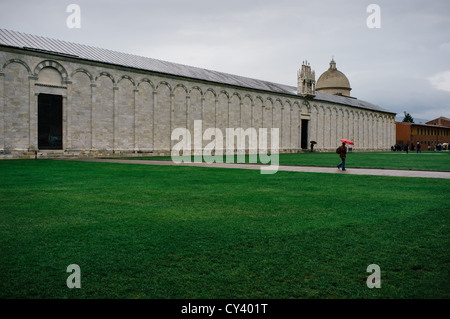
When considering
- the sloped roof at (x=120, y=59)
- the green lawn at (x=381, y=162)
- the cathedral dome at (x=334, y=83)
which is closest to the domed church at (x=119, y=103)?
the sloped roof at (x=120, y=59)

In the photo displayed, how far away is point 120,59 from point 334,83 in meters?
53.1

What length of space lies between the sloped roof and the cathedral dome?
24.3 metres

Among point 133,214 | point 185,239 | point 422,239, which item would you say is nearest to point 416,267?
point 422,239

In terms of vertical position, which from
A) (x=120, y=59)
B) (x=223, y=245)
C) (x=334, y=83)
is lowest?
(x=223, y=245)

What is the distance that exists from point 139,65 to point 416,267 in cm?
3853

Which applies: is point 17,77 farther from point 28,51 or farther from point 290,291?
point 290,291

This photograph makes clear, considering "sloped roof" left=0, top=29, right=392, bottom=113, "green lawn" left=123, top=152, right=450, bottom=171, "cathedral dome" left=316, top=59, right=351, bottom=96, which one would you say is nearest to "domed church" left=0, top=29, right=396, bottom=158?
"sloped roof" left=0, top=29, right=392, bottom=113

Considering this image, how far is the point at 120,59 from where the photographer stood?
1545 inches

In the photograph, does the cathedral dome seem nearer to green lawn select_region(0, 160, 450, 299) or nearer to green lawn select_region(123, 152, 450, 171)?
green lawn select_region(123, 152, 450, 171)

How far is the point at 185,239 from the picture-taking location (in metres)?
5.84

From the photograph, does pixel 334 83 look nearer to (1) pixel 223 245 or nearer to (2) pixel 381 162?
(2) pixel 381 162

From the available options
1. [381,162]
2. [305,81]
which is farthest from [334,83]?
[381,162]
